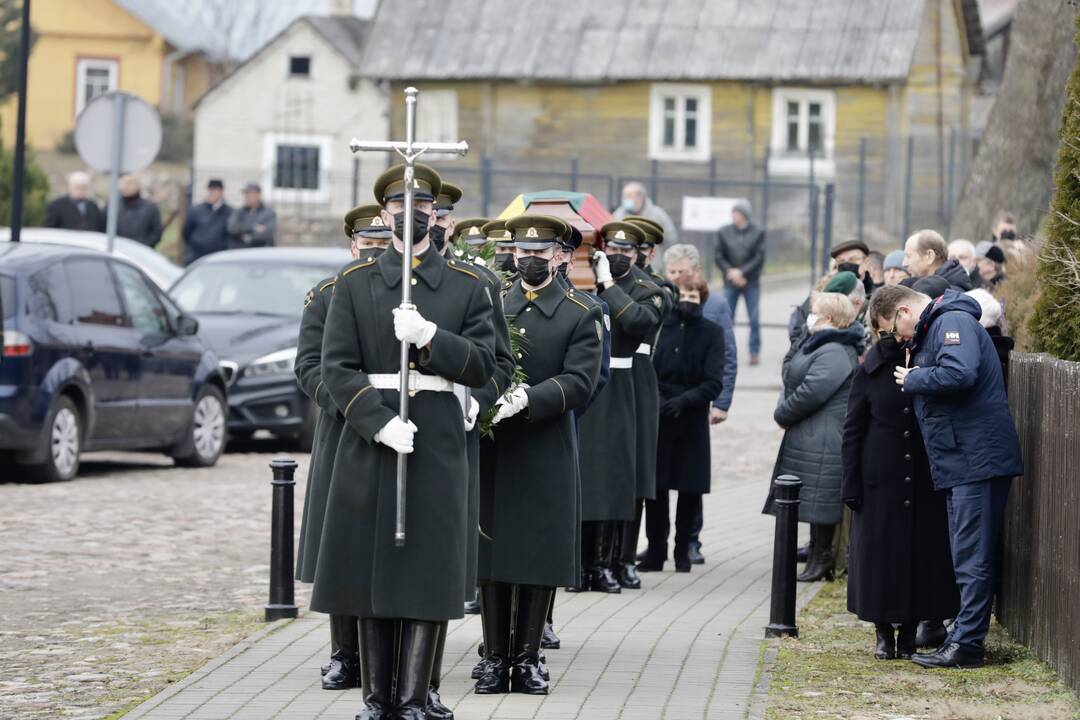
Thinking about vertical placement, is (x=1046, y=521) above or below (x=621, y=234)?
below

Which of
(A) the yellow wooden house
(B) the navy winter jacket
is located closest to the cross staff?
(B) the navy winter jacket

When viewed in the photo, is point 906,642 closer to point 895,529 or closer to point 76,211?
point 895,529

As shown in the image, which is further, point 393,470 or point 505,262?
point 505,262

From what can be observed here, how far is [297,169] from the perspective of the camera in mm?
37156

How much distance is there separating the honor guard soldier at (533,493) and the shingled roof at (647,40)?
37.6m

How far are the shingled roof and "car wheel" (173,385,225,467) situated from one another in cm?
3014

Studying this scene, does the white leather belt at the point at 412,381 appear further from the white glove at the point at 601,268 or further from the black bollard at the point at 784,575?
the white glove at the point at 601,268

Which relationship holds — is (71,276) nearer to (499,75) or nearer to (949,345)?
(949,345)

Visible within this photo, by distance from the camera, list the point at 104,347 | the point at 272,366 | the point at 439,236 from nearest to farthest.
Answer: the point at 439,236 < the point at 104,347 < the point at 272,366

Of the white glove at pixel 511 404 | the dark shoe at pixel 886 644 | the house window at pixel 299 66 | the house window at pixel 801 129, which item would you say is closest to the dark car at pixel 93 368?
the white glove at pixel 511 404

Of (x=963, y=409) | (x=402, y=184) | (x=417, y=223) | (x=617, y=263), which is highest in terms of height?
(x=402, y=184)

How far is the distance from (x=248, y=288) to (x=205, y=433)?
2410 mm

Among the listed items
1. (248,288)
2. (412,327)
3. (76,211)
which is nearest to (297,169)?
(76,211)

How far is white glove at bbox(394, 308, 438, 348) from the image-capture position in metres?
6.89
